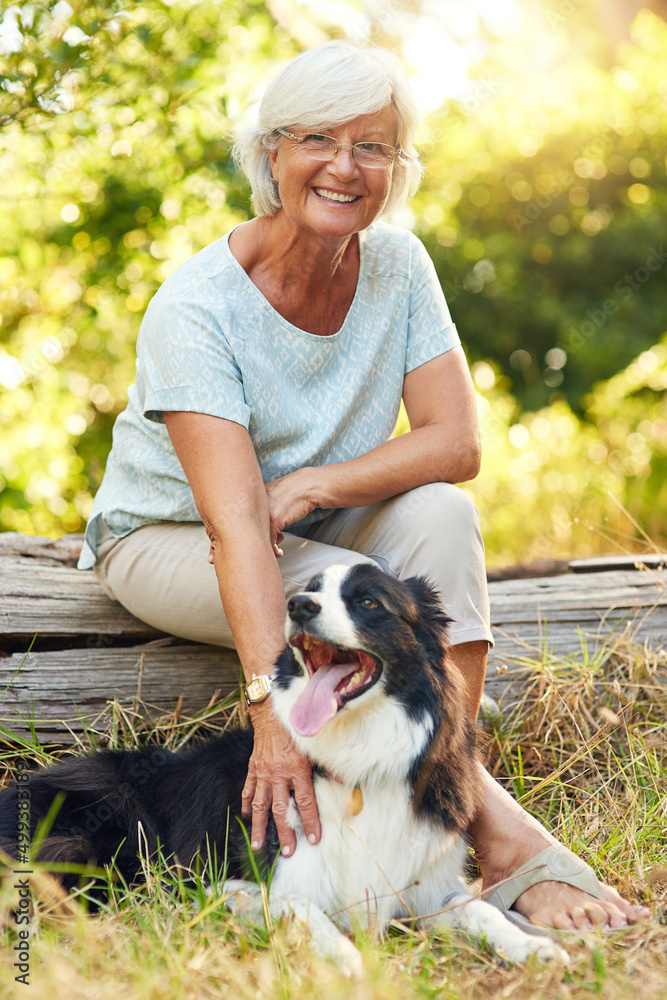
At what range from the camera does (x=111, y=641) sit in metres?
3.04

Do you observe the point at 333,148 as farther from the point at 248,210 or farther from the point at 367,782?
the point at 248,210

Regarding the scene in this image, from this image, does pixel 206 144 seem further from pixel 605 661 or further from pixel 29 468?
pixel 605 661

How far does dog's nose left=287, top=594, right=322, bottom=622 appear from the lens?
187 cm

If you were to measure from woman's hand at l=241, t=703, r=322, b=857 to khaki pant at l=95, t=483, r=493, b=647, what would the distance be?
513mm

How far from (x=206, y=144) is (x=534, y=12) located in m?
7.14

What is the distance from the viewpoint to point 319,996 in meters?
1.52

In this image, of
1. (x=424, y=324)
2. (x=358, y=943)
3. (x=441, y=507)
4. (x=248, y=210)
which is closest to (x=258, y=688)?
(x=358, y=943)

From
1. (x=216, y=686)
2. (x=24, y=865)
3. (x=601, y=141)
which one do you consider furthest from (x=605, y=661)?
(x=601, y=141)

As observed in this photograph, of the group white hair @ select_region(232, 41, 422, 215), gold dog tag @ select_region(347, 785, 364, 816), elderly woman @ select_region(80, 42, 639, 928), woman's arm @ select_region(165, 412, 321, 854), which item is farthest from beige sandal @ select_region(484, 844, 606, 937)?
white hair @ select_region(232, 41, 422, 215)

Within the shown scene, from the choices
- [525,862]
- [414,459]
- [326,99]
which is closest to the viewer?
[525,862]

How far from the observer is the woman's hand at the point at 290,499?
7.65 ft

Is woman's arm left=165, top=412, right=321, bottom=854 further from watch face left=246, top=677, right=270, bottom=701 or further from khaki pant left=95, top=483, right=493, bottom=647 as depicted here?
khaki pant left=95, top=483, right=493, bottom=647

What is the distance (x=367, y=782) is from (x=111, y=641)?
1.37 metres

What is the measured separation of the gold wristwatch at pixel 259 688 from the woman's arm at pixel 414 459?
434 mm
